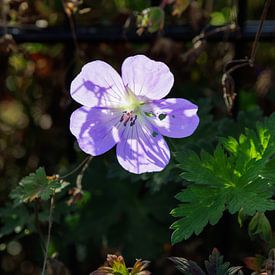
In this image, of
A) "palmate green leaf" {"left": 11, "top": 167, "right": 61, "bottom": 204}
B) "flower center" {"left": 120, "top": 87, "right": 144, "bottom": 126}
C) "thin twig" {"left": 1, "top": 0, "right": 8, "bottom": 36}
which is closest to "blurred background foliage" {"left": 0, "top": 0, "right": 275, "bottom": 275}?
"thin twig" {"left": 1, "top": 0, "right": 8, "bottom": 36}

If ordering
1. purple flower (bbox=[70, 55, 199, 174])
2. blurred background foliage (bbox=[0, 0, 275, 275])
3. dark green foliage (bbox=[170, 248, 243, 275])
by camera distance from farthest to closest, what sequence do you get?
blurred background foliage (bbox=[0, 0, 275, 275]) → purple flower (bbox=[70, 55, 199, 174]) → dark green foliage (bbox=[170, 248, 243, 275])

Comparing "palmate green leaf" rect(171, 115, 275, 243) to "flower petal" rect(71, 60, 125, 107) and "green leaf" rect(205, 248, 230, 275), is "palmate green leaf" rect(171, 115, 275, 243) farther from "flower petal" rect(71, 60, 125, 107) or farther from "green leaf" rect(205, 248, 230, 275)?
"flower petal" rect(71, 60, 125, 107)

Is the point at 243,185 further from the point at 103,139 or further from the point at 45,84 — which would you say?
the point at 45,84

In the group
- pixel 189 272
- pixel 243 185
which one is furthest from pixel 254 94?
pixel 189 272

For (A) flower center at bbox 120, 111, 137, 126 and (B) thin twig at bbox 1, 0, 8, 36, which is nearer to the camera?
(A) flower center at bbox 120, 111, 137, 126

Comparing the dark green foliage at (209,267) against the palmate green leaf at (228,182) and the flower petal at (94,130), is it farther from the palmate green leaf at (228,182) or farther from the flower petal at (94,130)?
the flower petal at (94,130)

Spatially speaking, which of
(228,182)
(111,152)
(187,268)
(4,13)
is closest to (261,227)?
(228,182)
